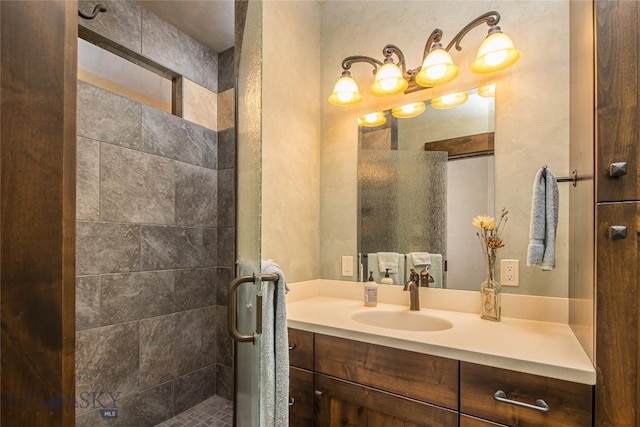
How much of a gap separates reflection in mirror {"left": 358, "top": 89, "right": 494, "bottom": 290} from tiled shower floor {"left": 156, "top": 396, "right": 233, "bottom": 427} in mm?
1369

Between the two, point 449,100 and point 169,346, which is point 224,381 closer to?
point 169,346

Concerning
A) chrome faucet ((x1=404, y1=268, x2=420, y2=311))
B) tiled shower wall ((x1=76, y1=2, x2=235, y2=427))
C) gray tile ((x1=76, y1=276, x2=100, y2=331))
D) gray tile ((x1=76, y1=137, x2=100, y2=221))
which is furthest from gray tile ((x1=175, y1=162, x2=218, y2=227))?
chrome faucet ((x1=404, y1=268, x2=420, y2=311))

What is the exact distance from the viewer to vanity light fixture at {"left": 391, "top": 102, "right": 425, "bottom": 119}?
1652 millimetres

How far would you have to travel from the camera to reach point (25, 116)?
0.43 meters

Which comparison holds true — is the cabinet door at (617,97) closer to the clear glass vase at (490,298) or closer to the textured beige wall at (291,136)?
the clear glass vase at (490,298)

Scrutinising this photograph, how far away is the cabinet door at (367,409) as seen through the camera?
103 centimetres

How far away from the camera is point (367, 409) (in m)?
1.15

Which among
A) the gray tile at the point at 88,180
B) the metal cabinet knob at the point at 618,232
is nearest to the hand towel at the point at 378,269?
the metal cabinet knob at the point at 618,232

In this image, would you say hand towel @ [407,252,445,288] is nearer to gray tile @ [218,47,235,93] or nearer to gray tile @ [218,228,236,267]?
gray tile @ [218,228,236,267]

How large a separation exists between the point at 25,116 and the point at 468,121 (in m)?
1.61

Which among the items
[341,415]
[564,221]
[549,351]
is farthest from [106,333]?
[564,221]

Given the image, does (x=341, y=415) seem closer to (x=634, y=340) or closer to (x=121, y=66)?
(x=634, y=340)

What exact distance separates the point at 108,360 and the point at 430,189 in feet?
6.45

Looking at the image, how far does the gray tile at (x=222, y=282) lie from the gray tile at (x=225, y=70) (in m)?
1.40
